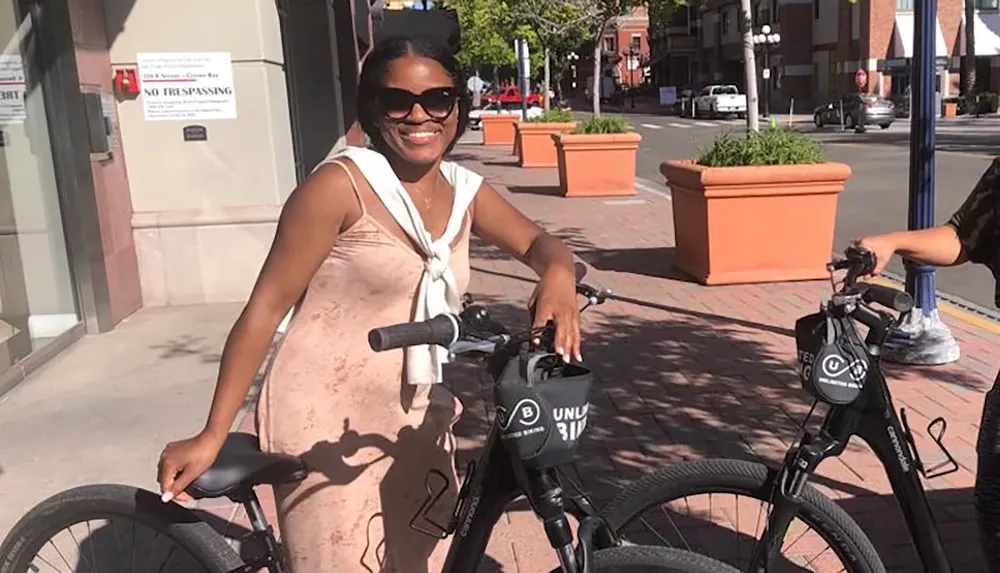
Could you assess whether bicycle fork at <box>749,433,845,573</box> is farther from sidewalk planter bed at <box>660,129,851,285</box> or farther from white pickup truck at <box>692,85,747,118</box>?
white pickup truck at <box>692,85,747,118</box>

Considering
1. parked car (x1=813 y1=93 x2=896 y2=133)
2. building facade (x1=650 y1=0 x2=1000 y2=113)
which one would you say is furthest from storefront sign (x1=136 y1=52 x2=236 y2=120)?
building facade (x1=650 y1=0 x2=1000 y2=113)

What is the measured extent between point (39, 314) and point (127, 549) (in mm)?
4568

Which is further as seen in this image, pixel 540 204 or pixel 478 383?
pixel 540 204

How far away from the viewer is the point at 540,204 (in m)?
13.4

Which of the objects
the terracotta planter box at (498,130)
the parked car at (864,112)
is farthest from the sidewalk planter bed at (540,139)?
the parked car at (864,112)

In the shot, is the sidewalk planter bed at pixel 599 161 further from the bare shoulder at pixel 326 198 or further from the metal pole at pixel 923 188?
the bare shoulder at pixel 326 198

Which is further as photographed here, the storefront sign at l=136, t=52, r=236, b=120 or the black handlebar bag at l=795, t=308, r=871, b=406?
the storefront sign at l=136, t=52, r=236, b=120

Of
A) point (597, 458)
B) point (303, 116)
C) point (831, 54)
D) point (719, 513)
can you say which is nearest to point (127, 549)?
point (719, 513)

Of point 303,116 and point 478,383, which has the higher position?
point 303,116

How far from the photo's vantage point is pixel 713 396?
5039 mm

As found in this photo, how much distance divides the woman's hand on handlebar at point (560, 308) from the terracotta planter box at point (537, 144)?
17.2 metres

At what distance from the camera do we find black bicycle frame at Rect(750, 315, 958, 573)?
223cm

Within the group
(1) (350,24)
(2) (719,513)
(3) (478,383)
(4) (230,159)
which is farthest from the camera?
(1) (350,24)

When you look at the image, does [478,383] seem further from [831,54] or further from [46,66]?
[831,54]
